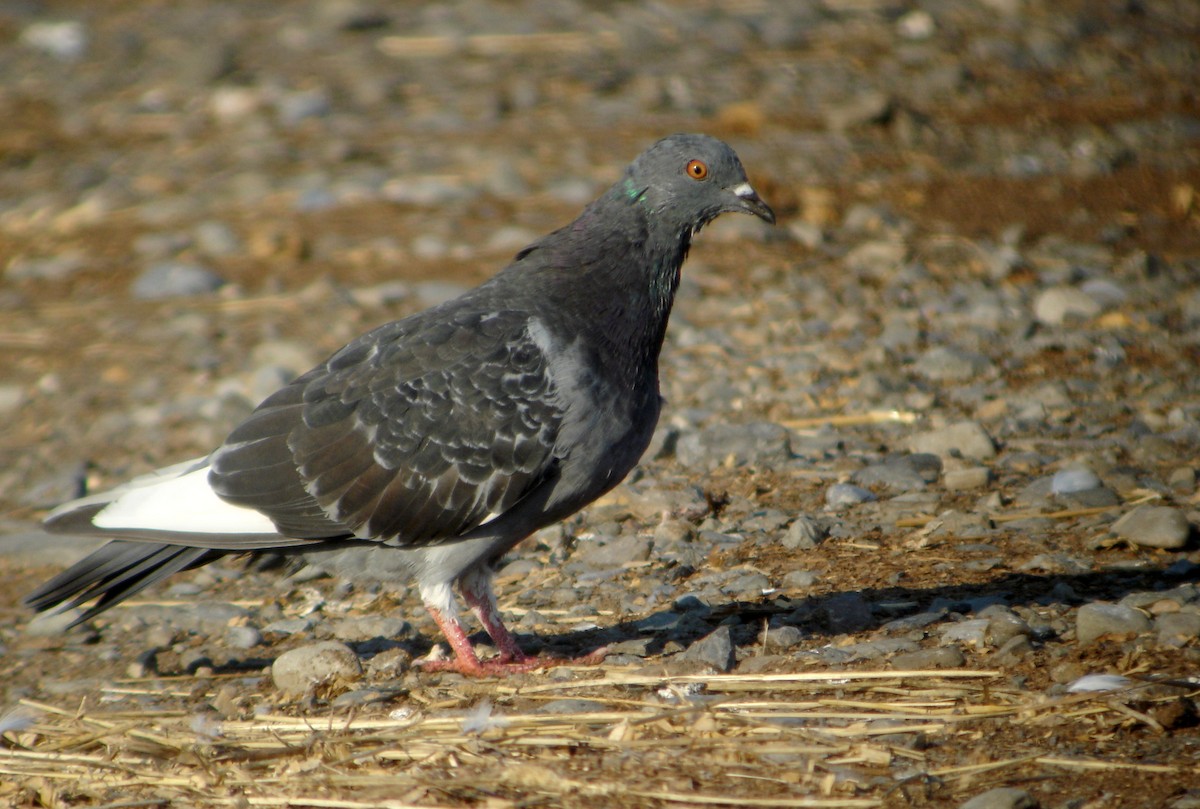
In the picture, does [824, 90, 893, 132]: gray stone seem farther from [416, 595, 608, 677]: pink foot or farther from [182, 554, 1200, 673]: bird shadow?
[416, 595, 608, 677]: pink foot

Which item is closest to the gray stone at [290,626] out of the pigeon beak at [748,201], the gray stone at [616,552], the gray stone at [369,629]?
the gray stone at [369,629]

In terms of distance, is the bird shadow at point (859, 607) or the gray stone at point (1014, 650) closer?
the gray stone at point (1014, 650)

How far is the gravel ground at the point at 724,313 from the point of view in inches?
195

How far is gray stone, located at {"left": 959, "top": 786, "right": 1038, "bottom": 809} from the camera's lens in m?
3.48

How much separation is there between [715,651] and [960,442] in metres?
2.50

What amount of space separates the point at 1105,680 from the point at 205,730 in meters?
2.88

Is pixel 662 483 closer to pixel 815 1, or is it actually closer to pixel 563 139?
pixel 563 139

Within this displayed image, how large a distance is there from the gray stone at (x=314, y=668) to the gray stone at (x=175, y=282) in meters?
5.50

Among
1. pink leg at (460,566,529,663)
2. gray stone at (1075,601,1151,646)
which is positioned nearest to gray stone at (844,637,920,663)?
gray stone at (1075,601,1151,646)

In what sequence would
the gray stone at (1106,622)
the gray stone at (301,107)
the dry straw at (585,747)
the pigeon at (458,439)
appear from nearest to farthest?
the dry straw at (585,747)
the gray stone at (1106,622)
the pigeon at (458,439)
the gray stone at (301,107)

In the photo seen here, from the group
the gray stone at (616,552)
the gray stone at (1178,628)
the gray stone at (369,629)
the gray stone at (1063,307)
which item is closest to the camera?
the gray stone at (1178,628)

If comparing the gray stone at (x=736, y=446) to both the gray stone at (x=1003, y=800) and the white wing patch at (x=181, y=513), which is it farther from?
the gray stone at (x=1003, y=800)

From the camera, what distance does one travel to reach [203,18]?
15.4 metres

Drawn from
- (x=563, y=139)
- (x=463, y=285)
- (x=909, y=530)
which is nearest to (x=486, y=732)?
(x=909, y=530)
